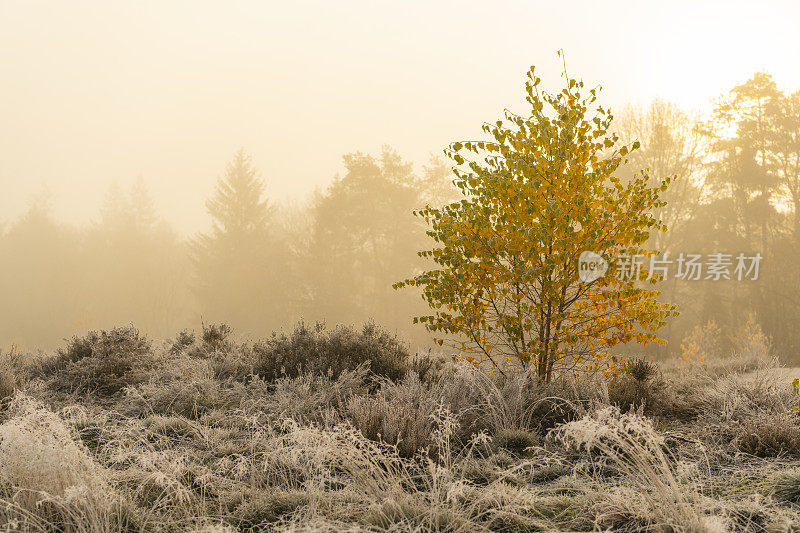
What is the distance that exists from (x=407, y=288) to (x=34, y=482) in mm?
24346

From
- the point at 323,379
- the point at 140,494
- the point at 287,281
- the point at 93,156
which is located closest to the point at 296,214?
the point at 287,281

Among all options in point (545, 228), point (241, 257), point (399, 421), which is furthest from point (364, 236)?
point (399, 421)

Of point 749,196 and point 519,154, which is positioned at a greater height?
point 749,196

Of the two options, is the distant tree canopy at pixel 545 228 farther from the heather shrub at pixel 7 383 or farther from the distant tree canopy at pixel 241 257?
the distant tree canopy at pixel 241 257

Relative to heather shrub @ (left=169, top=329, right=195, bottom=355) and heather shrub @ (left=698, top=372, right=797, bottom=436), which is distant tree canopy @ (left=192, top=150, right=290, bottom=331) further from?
heather shrub @ (left=698, top=372, right=797, bottom=436)

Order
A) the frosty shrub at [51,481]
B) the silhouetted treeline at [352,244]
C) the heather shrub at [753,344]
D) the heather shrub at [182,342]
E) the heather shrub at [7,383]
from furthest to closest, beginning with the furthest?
the silhouetted treeline at [352,244] < the heather shrub at [753,344] < the heather shrub at [182,342] < the heather shrub at [7,383] < the frosty shrub at [51,481]

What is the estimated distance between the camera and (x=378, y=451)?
300 centimetres

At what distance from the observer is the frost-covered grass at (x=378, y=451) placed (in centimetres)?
285

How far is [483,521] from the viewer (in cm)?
289

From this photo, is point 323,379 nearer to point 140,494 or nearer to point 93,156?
point 140,494

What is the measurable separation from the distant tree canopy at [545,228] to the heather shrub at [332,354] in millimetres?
1446

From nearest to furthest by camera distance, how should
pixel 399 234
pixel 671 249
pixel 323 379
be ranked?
pixel 323 379
pixel 671 249
pixel 399 234

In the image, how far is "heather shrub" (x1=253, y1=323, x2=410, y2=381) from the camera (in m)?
6.79

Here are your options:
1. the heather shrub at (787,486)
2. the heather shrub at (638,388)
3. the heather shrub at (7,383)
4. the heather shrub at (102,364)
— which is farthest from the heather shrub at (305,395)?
the heather shrub at (787,486)
